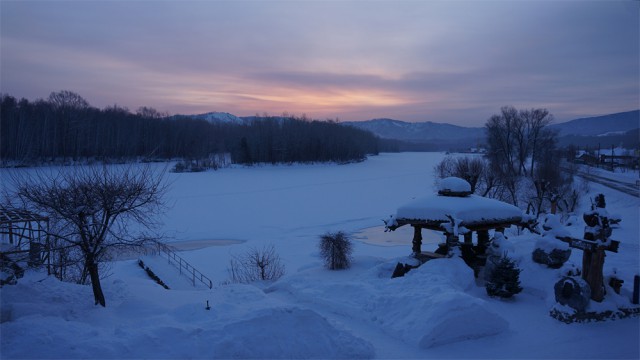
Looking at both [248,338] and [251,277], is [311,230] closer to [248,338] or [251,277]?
[251,277]

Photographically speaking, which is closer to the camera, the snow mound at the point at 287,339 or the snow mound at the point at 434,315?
the snow mound at the point at 287,339

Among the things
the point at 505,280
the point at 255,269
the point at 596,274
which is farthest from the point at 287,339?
the point at 255,269

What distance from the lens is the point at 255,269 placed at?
17953 mm

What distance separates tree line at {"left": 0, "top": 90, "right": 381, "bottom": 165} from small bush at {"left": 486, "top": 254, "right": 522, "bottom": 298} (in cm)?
4566

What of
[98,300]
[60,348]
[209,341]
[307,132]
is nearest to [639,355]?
[209,341]

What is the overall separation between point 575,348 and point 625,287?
3.58 metres

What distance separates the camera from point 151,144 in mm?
80688

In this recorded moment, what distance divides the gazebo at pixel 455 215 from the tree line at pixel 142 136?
1692 inches

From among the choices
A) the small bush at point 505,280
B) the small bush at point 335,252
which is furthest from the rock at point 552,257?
the small bush at point 335,252

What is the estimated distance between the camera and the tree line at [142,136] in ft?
190

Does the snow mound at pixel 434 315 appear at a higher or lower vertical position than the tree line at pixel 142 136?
lower

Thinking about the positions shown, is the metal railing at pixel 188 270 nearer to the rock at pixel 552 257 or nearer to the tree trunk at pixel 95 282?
the tree trunk at pixel 95 282

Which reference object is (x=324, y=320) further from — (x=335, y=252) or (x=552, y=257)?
(x=335, y=252)

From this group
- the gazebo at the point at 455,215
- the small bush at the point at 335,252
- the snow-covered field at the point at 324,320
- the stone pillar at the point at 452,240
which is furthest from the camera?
the small bush at the point at 335,252
